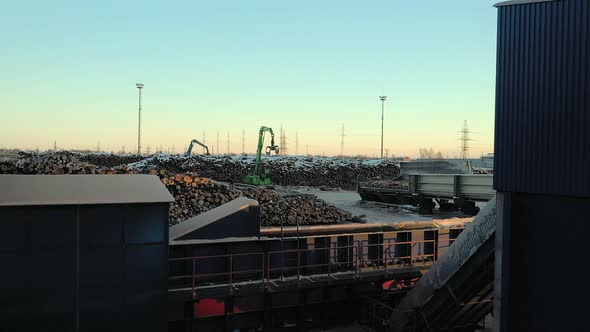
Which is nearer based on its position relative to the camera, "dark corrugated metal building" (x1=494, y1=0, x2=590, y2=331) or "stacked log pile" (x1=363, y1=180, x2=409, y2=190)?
"dark corrugated metal building" (x1=494, y1=0, x2=590, y2=331)

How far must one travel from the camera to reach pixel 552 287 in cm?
793

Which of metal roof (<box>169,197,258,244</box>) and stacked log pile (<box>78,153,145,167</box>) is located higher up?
stacked log pile (<box>78,153,145,167</box>)

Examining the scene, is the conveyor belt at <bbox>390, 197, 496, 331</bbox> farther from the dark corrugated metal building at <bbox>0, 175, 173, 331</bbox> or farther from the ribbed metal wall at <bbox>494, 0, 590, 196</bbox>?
the dark corrugated metal building at <bbox>0, 175, 173, 331</bbox>

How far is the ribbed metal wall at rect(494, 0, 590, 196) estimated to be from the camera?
7.42 meters

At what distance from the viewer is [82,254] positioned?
811 centimetres

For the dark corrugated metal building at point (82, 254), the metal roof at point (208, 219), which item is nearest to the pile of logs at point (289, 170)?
the metal roof at point (208, 219)

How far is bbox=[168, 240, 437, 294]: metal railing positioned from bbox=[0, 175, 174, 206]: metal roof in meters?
2.26

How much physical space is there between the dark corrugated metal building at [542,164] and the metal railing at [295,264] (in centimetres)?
443

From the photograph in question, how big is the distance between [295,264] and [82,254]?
235 inches

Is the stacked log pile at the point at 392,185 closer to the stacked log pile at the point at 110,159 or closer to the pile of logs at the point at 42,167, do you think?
the pile of logs at the point at 42,167

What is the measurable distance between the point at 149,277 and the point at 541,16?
28.9 feet

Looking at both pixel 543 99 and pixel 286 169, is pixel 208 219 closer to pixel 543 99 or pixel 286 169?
pixel 543 99

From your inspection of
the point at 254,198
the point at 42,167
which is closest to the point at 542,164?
the point at 254,198

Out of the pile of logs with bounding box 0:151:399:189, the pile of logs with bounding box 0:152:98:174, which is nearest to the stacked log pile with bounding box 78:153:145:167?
the pile of logs with bounding box 0:151:399:189
